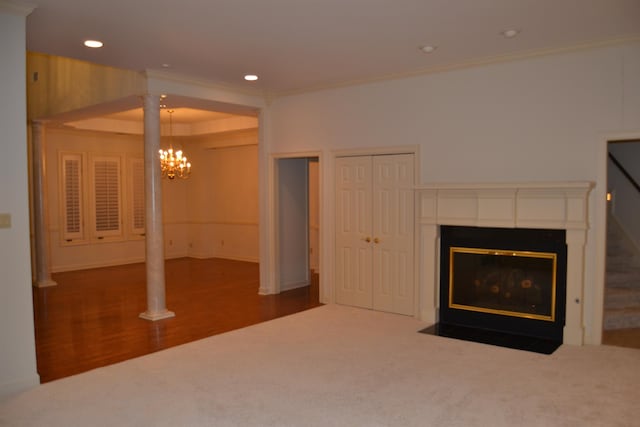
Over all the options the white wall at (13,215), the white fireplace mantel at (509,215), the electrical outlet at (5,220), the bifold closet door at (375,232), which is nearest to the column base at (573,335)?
the white fireplace mantel at (509,215)

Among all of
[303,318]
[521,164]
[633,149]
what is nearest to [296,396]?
[303,318]

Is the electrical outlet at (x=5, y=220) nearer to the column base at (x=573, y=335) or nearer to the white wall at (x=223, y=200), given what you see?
the column base at (x=573, y=335)

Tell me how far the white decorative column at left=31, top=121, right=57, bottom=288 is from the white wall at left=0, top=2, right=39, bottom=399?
5082 millimetres

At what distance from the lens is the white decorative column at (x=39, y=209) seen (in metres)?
8.59

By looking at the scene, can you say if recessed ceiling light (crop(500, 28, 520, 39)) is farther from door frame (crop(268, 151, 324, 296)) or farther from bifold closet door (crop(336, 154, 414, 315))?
door frame (crop(268, 151, 324, 296))

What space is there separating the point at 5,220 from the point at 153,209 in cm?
235

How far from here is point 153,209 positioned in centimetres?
623

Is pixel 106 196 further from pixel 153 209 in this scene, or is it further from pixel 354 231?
pixel 354 231

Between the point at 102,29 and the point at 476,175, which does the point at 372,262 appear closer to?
the point at 476,175

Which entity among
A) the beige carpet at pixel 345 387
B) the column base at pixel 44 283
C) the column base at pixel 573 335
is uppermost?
the column base at pixel 573 335

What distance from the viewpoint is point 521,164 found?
17.8 ft

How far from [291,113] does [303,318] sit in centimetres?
297

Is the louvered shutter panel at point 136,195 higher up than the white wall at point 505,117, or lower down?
lower down

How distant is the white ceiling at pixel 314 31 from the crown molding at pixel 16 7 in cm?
8
